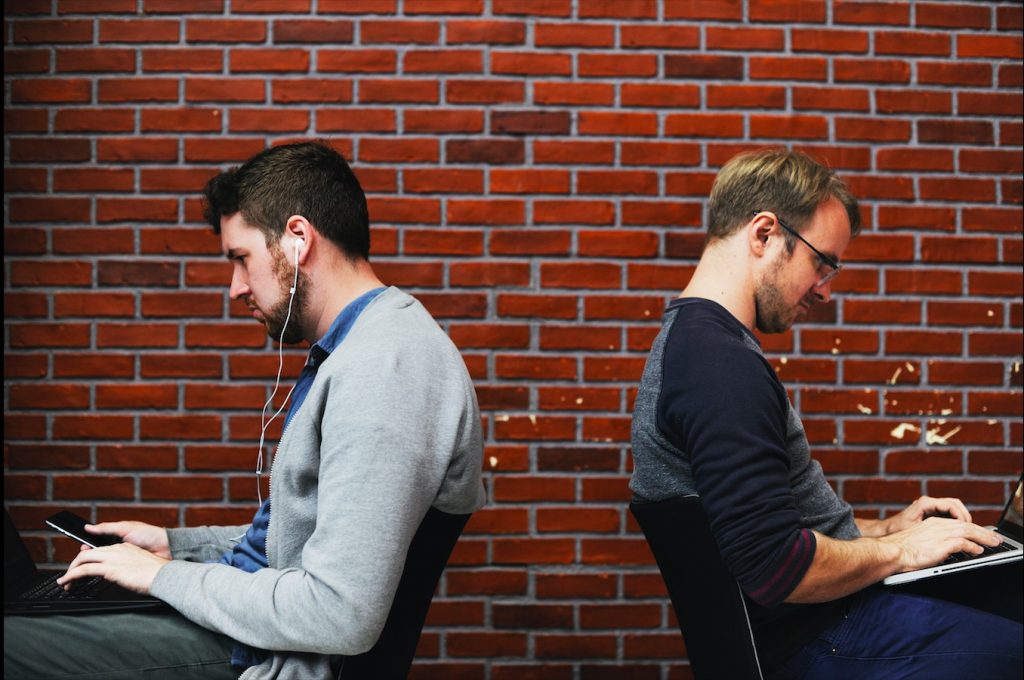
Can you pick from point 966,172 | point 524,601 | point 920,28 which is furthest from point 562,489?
point 920,28

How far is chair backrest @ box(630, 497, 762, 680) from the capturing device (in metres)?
1.36

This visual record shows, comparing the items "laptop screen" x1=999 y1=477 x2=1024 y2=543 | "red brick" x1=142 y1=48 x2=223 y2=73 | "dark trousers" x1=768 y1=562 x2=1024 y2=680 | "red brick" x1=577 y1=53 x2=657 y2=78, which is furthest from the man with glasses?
"red brick" x1=142 y1=48 x2=223 y2=73

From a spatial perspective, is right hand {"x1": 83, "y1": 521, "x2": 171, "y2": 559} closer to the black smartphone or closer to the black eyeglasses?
the black smartphone

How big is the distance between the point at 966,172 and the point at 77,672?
2.59 m

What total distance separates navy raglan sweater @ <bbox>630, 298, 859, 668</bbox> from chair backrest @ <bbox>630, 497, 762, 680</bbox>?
3 cm

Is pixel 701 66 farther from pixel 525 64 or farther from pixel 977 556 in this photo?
pixel 977 556

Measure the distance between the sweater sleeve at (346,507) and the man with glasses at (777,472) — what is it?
1.31ft

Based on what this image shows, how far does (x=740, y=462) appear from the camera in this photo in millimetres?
1311

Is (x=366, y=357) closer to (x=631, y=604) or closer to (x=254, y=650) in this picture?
(x=254, y=650)

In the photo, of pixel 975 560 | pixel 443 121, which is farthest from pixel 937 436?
pixel 443 121

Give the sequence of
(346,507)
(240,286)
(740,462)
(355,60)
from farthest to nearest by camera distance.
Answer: (355,60) < (240,286) < (740,462) < (346,507)

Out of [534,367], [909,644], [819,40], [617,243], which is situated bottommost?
[909,644]

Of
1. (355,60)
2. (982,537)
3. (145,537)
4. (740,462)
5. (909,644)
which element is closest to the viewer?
(740,462)

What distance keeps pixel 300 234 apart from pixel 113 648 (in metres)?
0.79
